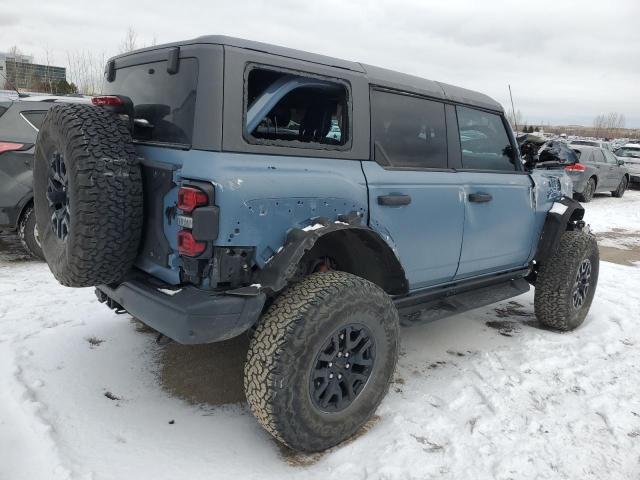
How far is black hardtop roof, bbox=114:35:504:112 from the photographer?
244 centimetres

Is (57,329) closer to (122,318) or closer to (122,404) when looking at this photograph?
(122,318)

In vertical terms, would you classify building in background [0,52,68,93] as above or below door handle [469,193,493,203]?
above

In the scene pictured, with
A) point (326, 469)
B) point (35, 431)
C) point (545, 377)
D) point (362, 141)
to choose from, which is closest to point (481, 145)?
point (362, 141)

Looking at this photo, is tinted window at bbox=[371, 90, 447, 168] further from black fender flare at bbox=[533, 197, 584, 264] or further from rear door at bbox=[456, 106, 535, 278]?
black fender flare at bbox=[533, 197, 584, 264]

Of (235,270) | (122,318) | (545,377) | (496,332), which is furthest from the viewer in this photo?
(496,332)

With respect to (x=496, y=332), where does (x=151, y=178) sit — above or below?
above

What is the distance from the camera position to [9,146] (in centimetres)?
525

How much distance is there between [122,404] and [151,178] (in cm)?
130

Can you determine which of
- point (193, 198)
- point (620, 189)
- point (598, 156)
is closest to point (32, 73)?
point (598, 156)

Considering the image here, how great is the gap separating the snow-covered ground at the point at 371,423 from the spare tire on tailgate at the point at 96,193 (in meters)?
0.78

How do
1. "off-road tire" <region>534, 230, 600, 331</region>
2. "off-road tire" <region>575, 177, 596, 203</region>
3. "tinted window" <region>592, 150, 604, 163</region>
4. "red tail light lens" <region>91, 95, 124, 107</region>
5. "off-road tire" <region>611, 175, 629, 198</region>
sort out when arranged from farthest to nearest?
"off-road tire" <region>611, 175, 629, 198</region> < "tinted window" <region>592, 150, 604, 163</region> < "off-road tire" <region>575, 177, 596, 203</region> < "off-road tire" <region>534, 230, 600, 331</region> < "red tail light lens" <region>91, 95, 124, 107</region>

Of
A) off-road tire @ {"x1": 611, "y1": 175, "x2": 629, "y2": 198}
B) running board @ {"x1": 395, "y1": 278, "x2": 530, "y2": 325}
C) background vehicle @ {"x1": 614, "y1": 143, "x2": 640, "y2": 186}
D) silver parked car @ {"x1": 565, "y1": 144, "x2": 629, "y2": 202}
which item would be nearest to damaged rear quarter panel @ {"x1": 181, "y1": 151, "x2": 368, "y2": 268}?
running board @ {"x1": 395, "y1": 278, "x2": 530, "y2": 325}

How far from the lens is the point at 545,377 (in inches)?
137

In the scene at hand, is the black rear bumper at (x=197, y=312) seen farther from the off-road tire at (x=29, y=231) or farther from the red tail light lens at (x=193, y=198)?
the off-road tire at (x=29, y=231)
